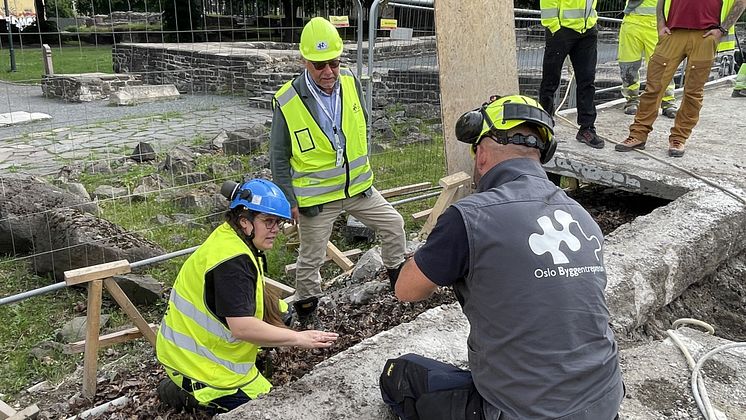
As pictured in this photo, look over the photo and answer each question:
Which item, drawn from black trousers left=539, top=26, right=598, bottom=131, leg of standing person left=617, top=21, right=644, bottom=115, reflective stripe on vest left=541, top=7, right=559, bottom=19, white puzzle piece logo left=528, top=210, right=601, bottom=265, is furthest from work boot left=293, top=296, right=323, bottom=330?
leg of standing person left=617, top=21, right=644, bottom=115

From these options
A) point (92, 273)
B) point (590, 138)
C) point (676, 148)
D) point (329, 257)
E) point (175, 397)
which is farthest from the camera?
point (590, 138)

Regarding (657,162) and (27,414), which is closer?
(27,414)

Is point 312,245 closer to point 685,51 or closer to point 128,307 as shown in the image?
point 128,307

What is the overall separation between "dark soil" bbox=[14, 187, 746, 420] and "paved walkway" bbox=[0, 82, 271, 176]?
17.4 ft

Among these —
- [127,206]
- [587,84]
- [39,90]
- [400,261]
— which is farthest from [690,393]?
[39,90]

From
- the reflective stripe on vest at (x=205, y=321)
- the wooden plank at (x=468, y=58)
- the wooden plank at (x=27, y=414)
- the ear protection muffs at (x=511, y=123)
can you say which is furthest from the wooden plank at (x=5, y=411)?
the wooden plank at (x=468, y=58)

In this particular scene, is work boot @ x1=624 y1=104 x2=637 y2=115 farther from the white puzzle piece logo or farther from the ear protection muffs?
the white puzzle piece logo

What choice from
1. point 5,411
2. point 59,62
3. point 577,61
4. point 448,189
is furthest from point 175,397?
point 59,62

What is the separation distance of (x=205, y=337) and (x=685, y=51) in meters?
4.79

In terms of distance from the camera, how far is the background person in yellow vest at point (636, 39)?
688 centimetres

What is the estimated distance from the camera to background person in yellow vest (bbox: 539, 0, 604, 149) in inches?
218

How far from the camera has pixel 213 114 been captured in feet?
37.3

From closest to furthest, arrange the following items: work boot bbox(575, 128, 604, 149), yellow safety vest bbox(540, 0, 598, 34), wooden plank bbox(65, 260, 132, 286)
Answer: wooden plank bbox(65, 260, 132, 286) → yellow safety vest bbox(540, 0, 598, 34) → work boot bbox(575, 128, 604, 149)

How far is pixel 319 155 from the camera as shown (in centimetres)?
408
